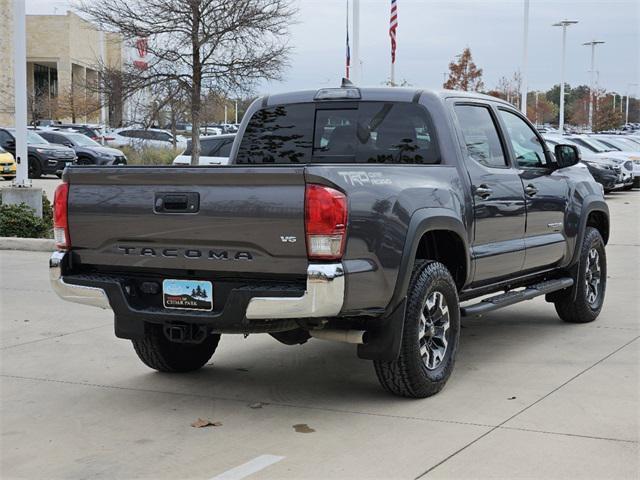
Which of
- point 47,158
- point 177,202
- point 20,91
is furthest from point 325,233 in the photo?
point 47,158

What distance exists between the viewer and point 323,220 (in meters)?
5.41

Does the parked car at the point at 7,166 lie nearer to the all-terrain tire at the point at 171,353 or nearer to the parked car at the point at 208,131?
the parked car at the point at 208,131

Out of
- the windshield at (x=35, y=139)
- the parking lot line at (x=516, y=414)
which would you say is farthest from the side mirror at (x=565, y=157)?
the windshield at (x=35, y=139)

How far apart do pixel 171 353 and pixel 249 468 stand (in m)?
2.24

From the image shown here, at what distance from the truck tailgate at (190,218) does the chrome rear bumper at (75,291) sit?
149 mm

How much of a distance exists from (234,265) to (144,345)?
1669 millimetres

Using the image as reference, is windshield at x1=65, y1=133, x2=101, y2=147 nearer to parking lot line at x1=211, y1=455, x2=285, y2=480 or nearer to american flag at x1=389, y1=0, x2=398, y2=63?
american flag at x1=389, y1=0, x2=398, y2=63

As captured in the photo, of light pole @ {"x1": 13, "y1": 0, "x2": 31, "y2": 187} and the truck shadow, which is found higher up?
light pole @ {"x1": 13, "y1": 0, "x2": 31, "y2": 187}

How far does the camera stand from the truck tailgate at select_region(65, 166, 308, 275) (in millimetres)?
5492

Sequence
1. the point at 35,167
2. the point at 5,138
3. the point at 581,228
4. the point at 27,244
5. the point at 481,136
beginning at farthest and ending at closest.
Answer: the point at 5,138, the point at 35,167, the point at 27,244, the point at 581,228, the point at 481,136

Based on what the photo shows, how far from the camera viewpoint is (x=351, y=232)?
5.56 metres

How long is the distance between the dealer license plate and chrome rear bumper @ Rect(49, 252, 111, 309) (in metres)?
0.44

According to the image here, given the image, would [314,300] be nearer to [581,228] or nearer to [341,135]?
[341,135]

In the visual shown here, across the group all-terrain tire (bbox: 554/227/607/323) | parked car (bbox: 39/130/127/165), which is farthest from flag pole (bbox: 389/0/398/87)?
all-terrain tire (bbox: 554/227/607/323)
